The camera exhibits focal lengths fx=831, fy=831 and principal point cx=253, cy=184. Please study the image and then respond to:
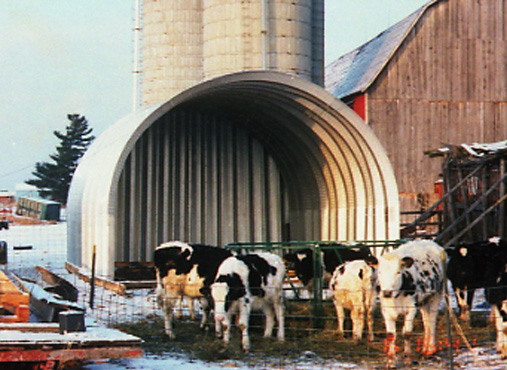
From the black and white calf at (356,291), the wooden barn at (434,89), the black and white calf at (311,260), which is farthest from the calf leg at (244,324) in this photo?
the wooden barn at (434,89)

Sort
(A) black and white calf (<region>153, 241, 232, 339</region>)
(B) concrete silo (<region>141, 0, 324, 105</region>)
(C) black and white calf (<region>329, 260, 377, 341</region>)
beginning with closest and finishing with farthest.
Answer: (C) black and white calf (<region>329, 260, 377, 341</region>)
(A) black and white calf (<region>153, 241, 232, 339</region>)
(B) concrete silo (<region>141, 0, 324, 105</region>)

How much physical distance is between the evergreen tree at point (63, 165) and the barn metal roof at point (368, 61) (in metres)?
29.9

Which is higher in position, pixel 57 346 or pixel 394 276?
pixel 394 276

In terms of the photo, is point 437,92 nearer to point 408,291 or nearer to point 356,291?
point 356,291

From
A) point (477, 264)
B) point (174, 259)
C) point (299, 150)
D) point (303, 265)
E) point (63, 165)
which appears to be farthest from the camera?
point (63, 165)

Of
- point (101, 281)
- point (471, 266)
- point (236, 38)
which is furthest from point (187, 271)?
point (236, 38)

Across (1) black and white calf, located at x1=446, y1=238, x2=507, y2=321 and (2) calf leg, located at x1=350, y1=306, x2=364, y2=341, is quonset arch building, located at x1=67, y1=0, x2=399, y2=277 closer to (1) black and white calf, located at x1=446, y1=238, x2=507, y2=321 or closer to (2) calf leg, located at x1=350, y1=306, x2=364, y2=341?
(1) black and white calf, located at x1=446, y1=238, x2=507, y2=321

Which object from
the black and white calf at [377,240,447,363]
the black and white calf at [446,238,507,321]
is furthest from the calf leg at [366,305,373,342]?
the black and white calf at [446,238,507,321]

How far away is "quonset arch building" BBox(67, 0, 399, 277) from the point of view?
19.3m

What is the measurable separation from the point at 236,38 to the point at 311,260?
12404 mm

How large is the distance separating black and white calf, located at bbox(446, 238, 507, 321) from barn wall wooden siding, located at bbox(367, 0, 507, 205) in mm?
15570

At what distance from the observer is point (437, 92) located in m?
30.0

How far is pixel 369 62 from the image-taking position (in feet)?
105

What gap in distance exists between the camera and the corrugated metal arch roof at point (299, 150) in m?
18.7
